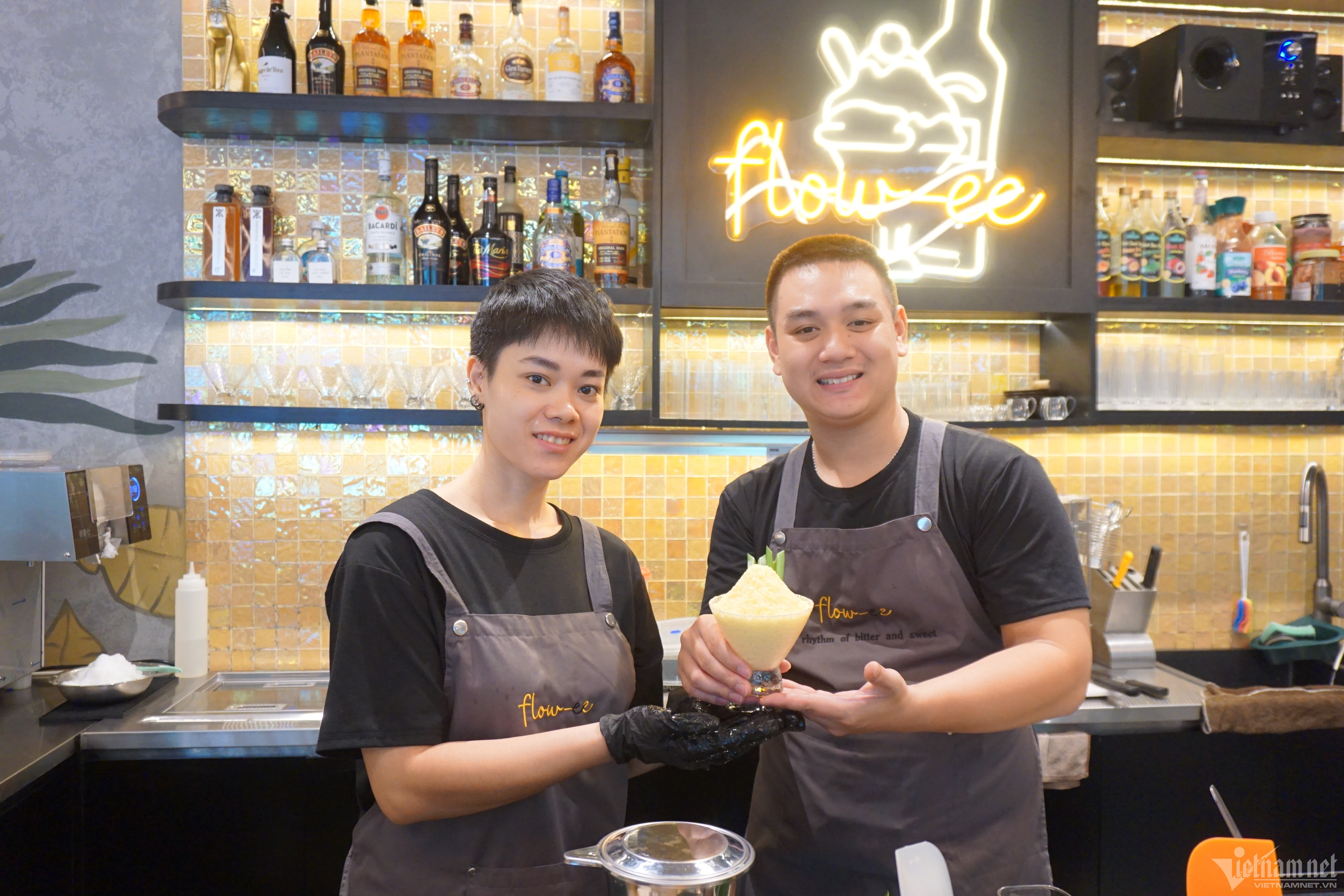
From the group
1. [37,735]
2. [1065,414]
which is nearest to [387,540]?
[37,735]

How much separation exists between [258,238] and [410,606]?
78.2 inches

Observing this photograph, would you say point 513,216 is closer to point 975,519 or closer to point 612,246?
point 612,246

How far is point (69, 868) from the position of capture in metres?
2.36

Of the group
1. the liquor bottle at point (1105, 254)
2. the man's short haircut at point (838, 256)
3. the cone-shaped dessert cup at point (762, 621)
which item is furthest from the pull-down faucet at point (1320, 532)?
the cone-shaped dessert cup at point (762, 621)

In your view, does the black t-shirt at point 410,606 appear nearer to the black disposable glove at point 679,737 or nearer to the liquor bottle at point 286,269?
the black disposable glove at point 679,737

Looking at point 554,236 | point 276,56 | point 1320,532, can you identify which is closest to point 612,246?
point 554,236

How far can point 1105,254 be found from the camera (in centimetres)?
317

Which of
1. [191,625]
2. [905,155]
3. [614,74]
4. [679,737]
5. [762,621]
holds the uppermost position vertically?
[614,74]

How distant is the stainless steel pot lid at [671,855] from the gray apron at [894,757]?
0.79 metres

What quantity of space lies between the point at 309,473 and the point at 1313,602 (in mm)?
3512

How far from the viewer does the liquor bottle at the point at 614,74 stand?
2.93m

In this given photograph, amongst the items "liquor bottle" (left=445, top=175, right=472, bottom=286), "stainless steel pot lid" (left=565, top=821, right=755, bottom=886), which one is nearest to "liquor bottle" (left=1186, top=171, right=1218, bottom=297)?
"liquor bottle" (left=445, top=175, right=472, bottom=286)

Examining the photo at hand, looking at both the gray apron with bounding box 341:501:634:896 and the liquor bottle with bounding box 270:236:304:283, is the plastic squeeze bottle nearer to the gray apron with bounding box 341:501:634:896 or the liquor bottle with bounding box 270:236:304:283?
the liquor bottle with bounding box 270:236:304:283

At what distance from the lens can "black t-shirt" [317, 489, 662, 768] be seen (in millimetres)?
1318
